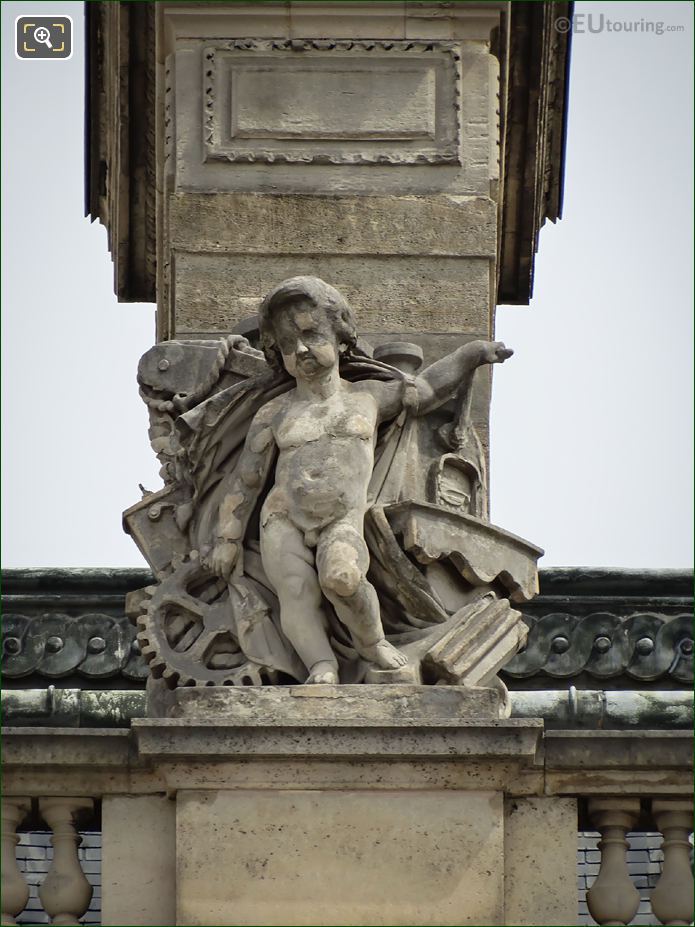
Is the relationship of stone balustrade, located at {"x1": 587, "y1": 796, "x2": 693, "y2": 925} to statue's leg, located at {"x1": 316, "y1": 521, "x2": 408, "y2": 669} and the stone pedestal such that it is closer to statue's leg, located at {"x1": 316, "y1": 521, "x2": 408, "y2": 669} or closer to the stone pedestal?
the stone pedestal

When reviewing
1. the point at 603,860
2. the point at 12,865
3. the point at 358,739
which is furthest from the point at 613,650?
the point at 12,865

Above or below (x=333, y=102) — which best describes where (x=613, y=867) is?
below

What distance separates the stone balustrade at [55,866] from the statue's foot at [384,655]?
1287 mm

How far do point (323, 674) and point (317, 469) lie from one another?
0.90 m

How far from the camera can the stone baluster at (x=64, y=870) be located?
47.4ft

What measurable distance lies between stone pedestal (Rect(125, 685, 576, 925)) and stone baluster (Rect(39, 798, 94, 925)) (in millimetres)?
472

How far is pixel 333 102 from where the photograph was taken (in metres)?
16.2

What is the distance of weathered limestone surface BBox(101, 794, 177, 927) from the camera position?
14.4m

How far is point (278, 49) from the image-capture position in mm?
16297

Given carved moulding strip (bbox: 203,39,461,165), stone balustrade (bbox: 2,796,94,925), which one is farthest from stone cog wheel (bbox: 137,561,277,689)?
carved moulding strip (bbox: 203,39,461,165)

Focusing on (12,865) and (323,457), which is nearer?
(12,865)

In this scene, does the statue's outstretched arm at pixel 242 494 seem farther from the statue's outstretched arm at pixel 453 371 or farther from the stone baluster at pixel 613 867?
the stone baluster at pixel 613 867

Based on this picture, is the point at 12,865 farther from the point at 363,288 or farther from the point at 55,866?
the point at 363,288

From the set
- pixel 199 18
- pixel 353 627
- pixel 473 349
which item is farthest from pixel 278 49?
pixel 353 627
